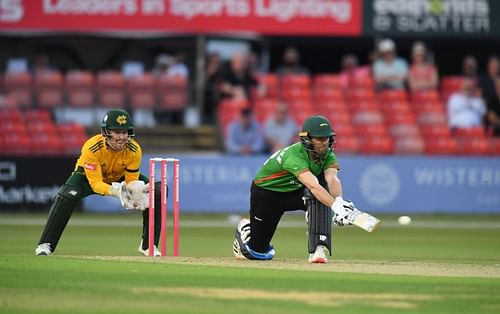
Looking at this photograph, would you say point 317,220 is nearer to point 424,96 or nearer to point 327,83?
point 327,83

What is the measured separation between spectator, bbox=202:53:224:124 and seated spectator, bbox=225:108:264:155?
4.16 feet

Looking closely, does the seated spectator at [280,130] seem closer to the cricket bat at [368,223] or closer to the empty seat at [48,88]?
the empty seat at [48,88]

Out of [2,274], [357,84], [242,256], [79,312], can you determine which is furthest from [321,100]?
[79,312]

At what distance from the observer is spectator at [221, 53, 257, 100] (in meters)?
22.0

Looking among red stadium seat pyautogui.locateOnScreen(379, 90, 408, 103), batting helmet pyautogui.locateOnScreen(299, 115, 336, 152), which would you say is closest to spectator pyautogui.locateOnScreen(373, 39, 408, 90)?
red stadium seat pyautogui.locateOnScreen(379, 90, 408, 103)

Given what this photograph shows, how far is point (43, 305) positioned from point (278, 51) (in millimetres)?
17837

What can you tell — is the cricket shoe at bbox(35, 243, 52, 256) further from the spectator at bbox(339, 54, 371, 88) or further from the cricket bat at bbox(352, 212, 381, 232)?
the spectator at bbox(339, 54, 371, 88)

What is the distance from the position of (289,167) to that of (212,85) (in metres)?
11.4

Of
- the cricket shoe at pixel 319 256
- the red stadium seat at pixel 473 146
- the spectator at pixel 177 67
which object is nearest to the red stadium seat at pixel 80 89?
the spectator at pixel 177 67

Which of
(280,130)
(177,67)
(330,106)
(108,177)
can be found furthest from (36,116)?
(108,177)

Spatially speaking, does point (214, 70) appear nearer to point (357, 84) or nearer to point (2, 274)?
point (357, 84)

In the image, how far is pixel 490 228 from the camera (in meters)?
18.9

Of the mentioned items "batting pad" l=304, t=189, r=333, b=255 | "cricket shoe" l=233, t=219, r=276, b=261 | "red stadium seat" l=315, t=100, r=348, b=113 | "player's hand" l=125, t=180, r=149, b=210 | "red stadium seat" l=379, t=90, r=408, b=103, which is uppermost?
"red stadium seat" l=379, t=90, r=408, b=103

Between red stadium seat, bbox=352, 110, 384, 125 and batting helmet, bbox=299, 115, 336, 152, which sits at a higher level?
batting helmet, bbox=299, 115, 336, 152
